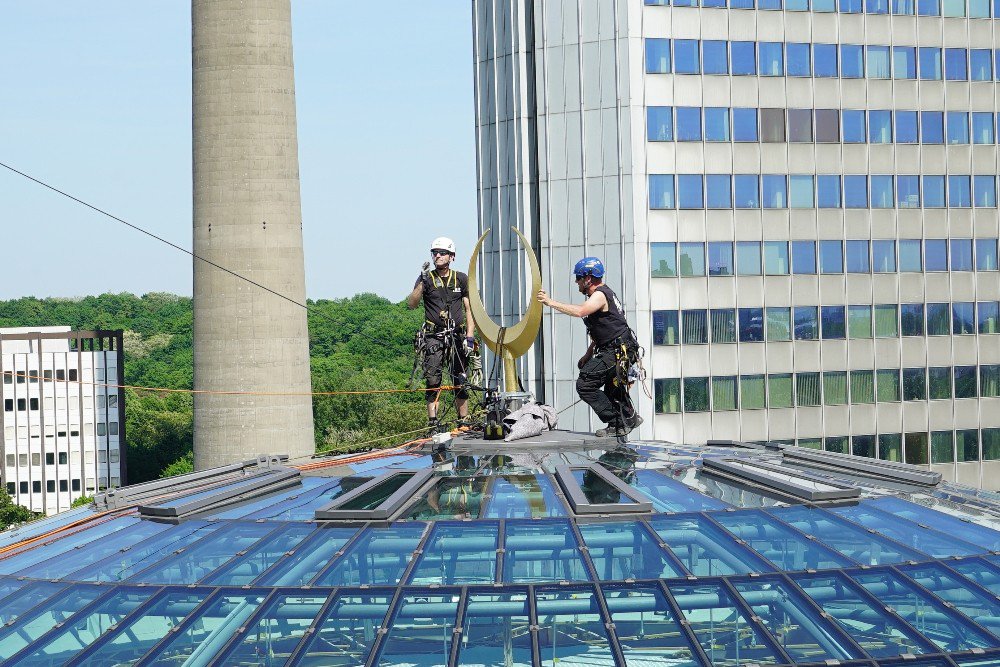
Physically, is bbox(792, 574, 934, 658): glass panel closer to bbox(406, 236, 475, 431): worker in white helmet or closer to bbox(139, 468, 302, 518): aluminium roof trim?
bbox(139, 468, 302, 518): aluminium roof trim

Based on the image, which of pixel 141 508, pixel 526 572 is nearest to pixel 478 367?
pixel 141 508

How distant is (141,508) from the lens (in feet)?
51.0

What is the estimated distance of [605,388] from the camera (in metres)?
19.5

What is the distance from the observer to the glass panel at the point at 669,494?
14250 millimetres

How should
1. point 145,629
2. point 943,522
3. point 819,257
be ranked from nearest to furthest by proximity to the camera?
1. point 145,629
2. point 943,522
3. point 819,257

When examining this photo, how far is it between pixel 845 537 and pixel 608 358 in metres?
6.52

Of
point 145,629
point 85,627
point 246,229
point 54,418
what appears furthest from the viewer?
point 54,418

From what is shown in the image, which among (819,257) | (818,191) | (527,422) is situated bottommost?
(527,422)

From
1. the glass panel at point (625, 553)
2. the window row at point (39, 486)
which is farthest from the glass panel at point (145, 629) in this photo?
the window row at point (39, 486)

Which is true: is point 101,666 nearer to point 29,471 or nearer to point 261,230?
point 261,230

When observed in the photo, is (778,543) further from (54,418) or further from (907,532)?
(54,418)

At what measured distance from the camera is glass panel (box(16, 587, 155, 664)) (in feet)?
36.5

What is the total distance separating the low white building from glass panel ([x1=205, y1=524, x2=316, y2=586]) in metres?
84.1

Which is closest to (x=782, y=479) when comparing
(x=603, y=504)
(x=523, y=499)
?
(x=603, y=504)
